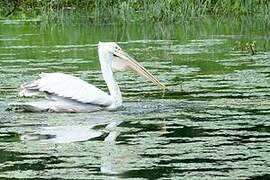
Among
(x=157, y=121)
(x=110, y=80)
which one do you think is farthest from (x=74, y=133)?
(x=110, y=80)

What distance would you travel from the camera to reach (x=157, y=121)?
27.2 ft

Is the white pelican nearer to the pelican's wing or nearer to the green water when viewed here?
the pelican's wing

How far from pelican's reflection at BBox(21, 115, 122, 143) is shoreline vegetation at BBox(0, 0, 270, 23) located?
39.5 feet

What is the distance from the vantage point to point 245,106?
29.3ft

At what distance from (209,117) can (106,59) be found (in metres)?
1.85

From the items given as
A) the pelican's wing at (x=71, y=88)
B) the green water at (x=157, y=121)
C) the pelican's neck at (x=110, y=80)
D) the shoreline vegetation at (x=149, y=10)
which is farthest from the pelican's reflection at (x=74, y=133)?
the shoreline vegetation at (x=149, y=10)

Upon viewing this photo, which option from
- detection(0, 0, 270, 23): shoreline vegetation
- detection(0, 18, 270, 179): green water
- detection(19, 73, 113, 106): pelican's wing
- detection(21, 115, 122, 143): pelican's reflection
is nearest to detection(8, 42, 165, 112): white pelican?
detection(19, 73, 113, 106): pelican's wing

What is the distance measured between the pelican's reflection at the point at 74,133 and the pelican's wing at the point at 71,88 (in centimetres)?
76

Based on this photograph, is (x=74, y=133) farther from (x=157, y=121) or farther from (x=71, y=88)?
(x=71, y=88)

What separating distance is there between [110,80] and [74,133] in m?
2.07

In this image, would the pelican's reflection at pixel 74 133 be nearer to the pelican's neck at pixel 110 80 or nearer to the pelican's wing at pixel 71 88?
the pelican's wing at pixel 71 88

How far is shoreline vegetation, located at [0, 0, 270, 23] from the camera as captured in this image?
67.5 feet

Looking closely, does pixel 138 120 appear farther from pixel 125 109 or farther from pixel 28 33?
pixel 28 33

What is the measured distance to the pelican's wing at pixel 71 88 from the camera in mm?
9047
